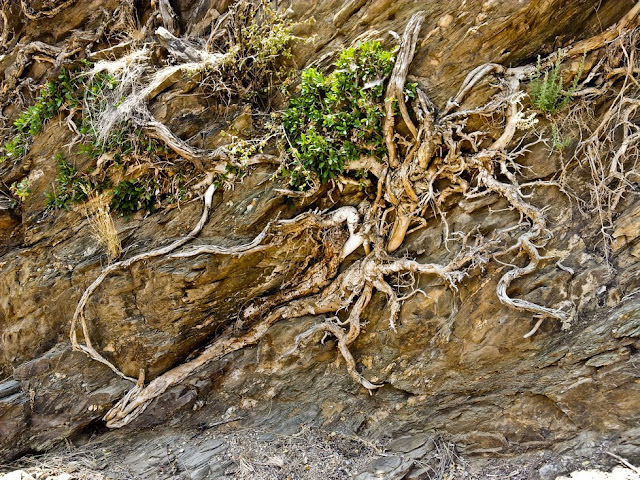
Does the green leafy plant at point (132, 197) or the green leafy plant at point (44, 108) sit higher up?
the green leafy plant at point (44, 108)

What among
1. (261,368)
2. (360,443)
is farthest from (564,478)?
(261,368)

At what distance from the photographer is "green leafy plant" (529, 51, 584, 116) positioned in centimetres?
328

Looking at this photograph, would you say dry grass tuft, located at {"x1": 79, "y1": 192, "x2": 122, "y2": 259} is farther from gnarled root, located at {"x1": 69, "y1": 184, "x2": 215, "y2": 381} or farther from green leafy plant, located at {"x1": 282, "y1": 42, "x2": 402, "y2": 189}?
green leafy plant, located at {"x1": 282, "y1": 42, "x2": 402, "y2": 189}

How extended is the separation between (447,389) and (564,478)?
0.98 meters

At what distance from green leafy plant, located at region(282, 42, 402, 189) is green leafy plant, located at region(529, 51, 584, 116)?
3.52 ft

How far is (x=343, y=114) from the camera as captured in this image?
12.7 feet

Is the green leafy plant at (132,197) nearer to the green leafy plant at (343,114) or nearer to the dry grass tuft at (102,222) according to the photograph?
the dry grass tuft at (102,222)

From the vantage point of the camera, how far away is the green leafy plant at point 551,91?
10.8 feet

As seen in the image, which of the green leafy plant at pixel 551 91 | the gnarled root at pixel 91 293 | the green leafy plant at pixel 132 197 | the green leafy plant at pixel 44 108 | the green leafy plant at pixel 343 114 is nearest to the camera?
the green leafy plant at pixel 551 91

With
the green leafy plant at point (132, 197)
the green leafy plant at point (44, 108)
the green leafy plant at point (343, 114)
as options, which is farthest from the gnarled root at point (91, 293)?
the green leafy plant at point (44, 108)

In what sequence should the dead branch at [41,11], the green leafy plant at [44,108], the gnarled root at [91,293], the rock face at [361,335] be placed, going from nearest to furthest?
1. the rock face at [361,335]
2. the gnarled root at [91,293]
3. the green leafy plant at [44,108]
4. the dead branch at [41,11]

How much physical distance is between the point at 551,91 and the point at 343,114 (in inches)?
70.3

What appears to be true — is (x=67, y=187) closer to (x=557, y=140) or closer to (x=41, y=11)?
(x=41, y=11)

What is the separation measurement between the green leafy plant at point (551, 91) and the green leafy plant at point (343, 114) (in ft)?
3.52
